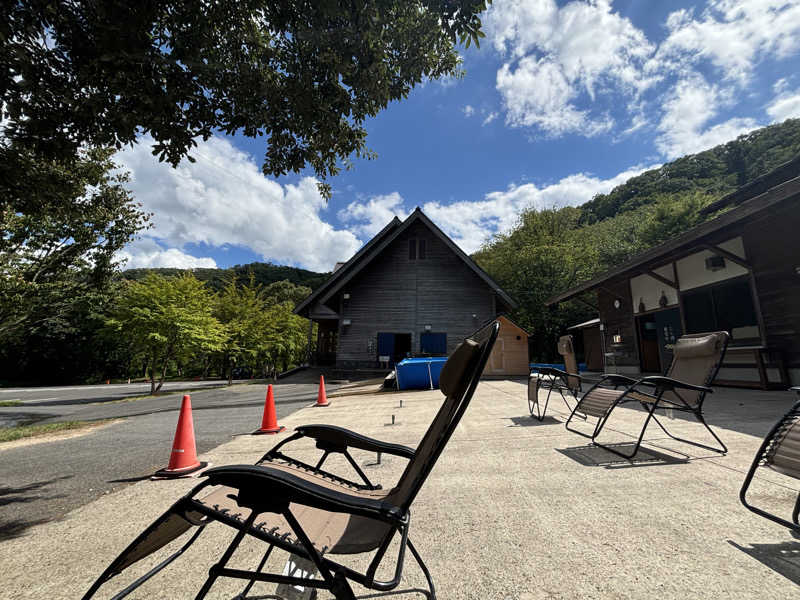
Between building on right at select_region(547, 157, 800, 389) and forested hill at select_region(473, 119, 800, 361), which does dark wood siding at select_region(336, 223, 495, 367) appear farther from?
forested hill at select_region(473, 119, 800, 361)

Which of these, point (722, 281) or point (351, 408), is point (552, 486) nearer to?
point (351, 408)

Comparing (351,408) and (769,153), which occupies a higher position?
(769,153)

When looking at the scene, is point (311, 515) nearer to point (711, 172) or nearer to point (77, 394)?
point (77, 394)

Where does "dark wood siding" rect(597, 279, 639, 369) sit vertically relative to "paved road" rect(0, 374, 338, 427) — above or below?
above

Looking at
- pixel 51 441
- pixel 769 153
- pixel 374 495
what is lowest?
pixel 51 441

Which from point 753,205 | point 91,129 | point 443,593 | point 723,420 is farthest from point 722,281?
point 91,129

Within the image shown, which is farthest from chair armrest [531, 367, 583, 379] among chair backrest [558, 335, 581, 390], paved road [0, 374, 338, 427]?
paved road [0, 374, 338, 427]

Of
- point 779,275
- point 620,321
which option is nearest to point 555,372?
point 779,275

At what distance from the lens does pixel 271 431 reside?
4734 millimetres

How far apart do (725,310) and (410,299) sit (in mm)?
11513

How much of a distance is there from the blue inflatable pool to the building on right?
19.4 feet

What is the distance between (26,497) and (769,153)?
46.8m

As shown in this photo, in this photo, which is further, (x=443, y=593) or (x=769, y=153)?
(x=769, y=153)

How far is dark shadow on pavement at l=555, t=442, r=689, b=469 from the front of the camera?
A: 275cm
